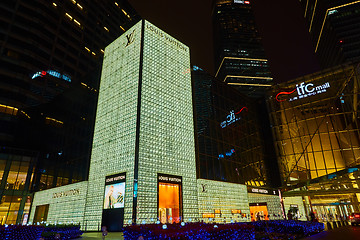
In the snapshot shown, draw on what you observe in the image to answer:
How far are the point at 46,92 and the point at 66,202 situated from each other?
3783cm

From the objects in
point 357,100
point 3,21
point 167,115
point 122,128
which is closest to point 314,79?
point 357,100

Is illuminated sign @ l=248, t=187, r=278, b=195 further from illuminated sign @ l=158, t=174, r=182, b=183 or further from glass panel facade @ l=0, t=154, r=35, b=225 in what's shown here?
glass panel facade @ l=0, t=154, r=35, b=225

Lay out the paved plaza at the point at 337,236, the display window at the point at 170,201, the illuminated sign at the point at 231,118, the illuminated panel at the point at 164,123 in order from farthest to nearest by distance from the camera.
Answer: the illuminated sign at the point at 231,118 → the display window at the point at 170,201 → the illuminated panel at the point at 164,123 → the paved plaza at the point at 337,236

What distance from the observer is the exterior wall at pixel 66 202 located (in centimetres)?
2480

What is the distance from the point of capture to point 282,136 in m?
40.7

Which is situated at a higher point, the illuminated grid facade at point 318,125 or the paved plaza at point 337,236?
the illuminated grid facade at point 318,125

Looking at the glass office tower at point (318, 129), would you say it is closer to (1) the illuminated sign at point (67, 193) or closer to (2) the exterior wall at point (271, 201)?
(2) the exterior wall at point (271, 201)

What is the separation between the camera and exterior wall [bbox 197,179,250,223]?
963 inches

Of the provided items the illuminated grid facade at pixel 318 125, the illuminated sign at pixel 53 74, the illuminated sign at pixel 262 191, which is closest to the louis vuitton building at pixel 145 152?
the illuminated sign at pixel 262 191

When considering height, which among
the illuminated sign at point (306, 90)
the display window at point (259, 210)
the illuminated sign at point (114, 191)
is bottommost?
the display window at point (259, 210)

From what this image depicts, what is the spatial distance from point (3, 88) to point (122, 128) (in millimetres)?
41410

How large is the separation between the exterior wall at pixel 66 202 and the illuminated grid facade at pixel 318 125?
1218 inches

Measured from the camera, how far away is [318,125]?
125ft

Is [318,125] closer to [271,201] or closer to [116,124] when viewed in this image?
[271,201]
